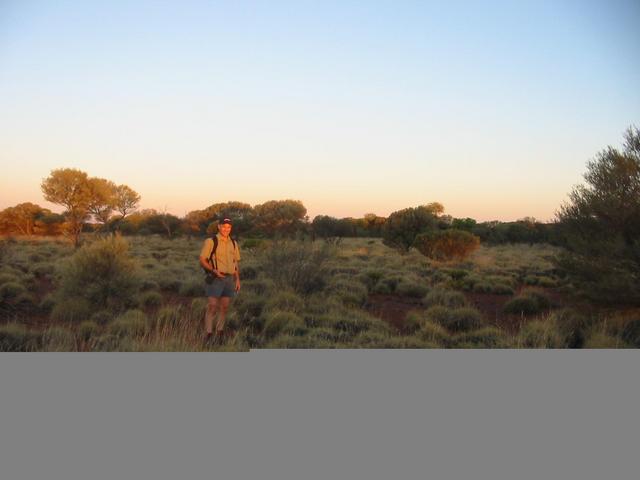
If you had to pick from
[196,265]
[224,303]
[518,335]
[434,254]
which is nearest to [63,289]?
[224,303]

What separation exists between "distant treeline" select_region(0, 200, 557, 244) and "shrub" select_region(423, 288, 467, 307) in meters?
3.96

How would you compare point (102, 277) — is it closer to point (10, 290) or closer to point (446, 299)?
point (10, 290)

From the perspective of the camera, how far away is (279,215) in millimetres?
17609

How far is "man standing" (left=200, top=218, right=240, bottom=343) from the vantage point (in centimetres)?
770

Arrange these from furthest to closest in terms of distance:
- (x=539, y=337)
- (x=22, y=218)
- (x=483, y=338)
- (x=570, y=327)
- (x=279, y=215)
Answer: (x=22, y=218), (x=279, y=215), (x=570, y=327), (x=483, y=338), (x=539, y=337)

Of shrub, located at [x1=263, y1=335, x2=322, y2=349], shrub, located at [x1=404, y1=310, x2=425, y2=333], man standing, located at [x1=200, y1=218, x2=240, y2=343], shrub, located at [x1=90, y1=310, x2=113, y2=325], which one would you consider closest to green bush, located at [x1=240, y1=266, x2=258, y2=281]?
shrub, located at [x1=90, y1=310, x2=113, y2=325]

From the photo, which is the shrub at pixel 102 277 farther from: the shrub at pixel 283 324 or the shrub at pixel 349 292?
the shrub at pixel 349 292

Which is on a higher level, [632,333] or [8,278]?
[632,333]

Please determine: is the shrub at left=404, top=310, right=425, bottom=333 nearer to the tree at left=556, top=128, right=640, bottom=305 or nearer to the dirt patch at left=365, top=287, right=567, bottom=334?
the dirt patch at left=365, top=287, right=567, bottom=334

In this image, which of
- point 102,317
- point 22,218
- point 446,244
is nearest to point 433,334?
point 102,317

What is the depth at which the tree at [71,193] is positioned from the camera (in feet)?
77.6

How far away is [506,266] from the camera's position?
1919 centimetres

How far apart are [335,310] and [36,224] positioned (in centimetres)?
2619

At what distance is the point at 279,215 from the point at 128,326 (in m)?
9.59
